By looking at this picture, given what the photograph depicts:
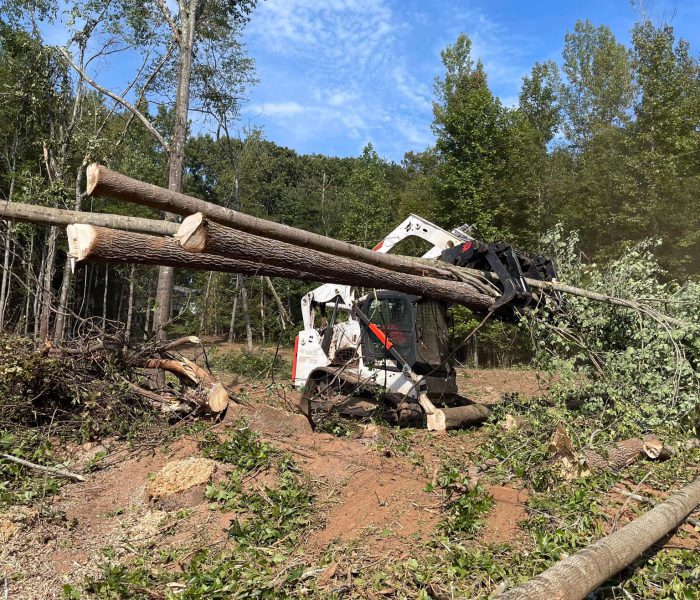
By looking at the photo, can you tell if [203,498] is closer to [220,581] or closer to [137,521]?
[137,521]

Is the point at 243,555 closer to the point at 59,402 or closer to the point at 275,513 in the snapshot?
the point at 275,513

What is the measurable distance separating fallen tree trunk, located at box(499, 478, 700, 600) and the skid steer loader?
3401 millimetres

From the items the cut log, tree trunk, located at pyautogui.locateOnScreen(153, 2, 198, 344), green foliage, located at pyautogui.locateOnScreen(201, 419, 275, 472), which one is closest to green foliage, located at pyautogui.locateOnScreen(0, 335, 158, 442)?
green foliage, located at pyautogui.locateOnScreen(201, 419, 275, 472)

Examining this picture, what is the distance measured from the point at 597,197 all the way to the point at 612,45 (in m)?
A: 10.9

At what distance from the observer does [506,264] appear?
7.25 meters

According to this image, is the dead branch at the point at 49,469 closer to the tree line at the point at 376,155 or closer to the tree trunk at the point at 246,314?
the tree line at the point at 376,155

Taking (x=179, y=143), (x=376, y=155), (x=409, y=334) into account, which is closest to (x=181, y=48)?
(x=179, y=143)

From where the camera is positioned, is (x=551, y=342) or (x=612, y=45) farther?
(x=612, y=45)

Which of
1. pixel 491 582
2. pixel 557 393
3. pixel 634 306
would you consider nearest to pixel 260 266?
pixel 491 582

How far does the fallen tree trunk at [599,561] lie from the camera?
8.82ft

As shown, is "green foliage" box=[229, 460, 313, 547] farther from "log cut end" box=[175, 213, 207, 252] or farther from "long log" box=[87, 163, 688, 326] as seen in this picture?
"long log" box=[87, 163, 688, 326]

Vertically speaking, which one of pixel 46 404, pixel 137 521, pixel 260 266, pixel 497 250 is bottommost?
pixel 137 521

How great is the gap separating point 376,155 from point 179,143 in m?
22.3

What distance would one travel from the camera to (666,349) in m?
6.52
